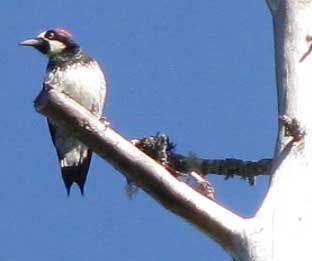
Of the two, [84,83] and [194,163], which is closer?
[194,163]

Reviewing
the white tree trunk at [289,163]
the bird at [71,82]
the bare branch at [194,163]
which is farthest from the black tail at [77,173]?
the white tree trunk at [289,163]

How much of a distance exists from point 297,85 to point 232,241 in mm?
627

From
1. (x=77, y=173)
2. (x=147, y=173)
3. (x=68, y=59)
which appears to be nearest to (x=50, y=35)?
(x=68, y=59)

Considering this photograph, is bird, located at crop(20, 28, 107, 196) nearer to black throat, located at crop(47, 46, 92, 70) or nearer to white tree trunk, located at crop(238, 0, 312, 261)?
black throat, located at crop(47, 46, 92, 70)

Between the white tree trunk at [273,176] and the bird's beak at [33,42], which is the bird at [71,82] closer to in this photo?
the bird's beak at [33,42]

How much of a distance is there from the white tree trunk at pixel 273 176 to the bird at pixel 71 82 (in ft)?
11.1

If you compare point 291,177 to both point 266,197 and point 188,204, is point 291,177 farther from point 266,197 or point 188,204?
point 188,204

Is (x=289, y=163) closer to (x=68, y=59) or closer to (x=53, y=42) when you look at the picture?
(x=68, y=59)

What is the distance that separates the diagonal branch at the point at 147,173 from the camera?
3.16 meters

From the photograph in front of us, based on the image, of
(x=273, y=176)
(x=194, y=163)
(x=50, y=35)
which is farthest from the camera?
(x=50, y=35)

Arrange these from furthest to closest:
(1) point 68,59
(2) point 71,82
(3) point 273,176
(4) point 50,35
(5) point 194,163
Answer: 1. (4) point 50,35
2. (1) point 68,59
3. (2) point 71,82
4. (5) point 194,163
5. (3) point 273,176

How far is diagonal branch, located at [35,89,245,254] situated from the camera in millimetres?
3156

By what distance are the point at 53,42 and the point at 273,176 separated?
4.58 metres

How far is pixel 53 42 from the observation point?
300 inches
